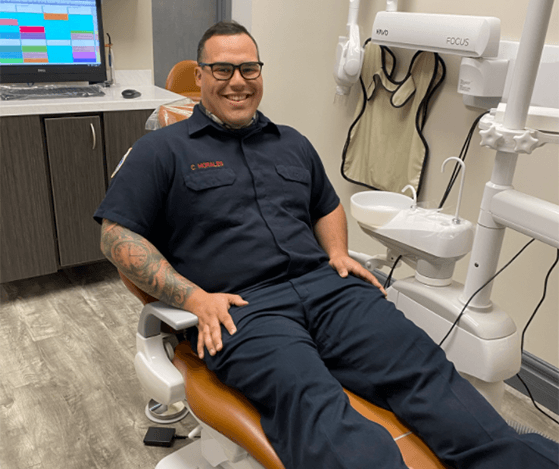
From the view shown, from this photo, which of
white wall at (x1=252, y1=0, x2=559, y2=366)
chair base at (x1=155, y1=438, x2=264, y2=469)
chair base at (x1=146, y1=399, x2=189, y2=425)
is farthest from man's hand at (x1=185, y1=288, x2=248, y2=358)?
white wall at (x1=252, y1=0, x2=559, y2=366)

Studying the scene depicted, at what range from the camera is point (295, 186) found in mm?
1578

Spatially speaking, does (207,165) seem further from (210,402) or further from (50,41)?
(50,41)

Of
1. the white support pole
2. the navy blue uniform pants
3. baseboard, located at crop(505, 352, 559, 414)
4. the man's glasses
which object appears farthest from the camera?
baseboard, located at crop(505, 352, 559, 414)

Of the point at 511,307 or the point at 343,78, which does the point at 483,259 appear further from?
the point at 343,78

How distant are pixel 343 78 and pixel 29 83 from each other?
1475mm

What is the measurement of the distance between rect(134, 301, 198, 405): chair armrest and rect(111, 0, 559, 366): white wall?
127 centimetres

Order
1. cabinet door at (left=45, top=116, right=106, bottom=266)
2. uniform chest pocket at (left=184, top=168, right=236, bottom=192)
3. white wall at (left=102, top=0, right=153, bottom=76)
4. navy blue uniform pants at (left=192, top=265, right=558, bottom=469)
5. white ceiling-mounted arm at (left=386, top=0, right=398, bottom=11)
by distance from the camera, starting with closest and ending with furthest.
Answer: navy blue uniform pants at (left=192, top=265, right=558, bottom=469), uniform chest pocket at (left=184, top=168, right=236, bottom=192), white ceiling-mounted arm at (left=386, top=0, right=398, bottom=11), cabinet door at (left=45, top=116, right=106, bottom=266), white wall at (left=102, top=0, right=153, bottom=76)

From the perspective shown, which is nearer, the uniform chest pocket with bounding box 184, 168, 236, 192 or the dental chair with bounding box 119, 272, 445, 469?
the dental chair with bounding box 119, 272, 445, 469

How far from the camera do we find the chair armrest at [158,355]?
48.3 inches

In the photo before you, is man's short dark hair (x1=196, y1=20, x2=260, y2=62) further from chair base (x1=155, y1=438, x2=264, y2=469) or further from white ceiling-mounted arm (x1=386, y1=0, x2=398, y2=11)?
chair base (x1=155, y1=438, x2=264, y2=469)

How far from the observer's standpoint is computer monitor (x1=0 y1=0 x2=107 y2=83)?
2396 millimetres

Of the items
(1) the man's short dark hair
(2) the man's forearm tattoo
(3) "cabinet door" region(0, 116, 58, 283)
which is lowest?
(3) "cabinet door" region(0, 116, 58, 283)

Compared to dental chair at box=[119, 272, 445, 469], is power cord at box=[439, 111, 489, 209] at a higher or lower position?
higher

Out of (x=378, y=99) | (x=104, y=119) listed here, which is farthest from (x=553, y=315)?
(x=104, y=119)
